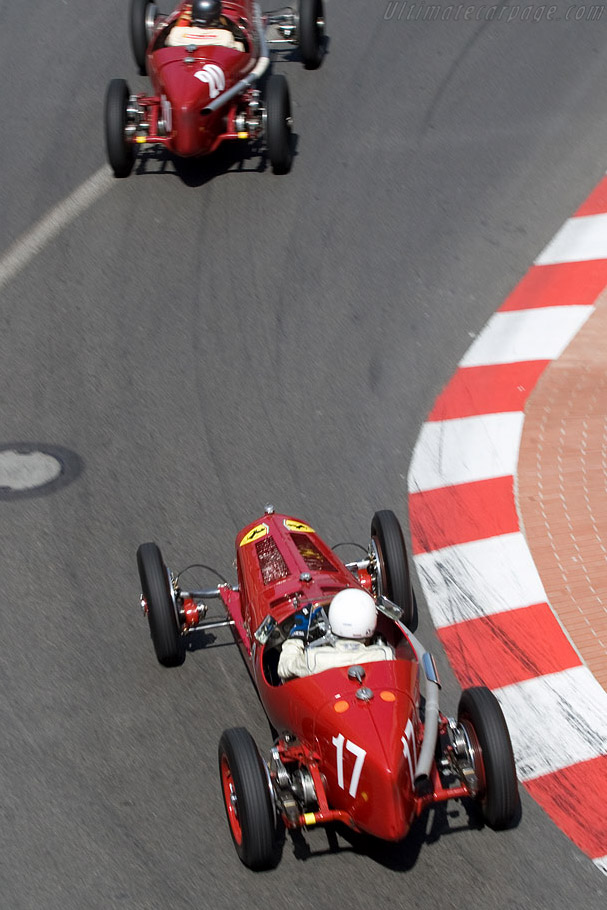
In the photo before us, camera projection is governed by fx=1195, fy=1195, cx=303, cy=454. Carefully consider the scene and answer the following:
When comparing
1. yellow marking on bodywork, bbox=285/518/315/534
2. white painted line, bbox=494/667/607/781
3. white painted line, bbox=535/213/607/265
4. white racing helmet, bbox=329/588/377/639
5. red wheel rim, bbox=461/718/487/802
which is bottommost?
white painted line, bbox=535/213/607/265

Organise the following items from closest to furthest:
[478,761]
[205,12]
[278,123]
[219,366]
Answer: [478,761] → [219,366] → [278,123] → [205,12]

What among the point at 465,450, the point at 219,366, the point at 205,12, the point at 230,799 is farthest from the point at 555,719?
the point at 205,12

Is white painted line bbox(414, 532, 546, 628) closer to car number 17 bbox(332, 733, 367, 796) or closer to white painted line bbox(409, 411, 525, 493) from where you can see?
white painted line bbox(409, 411, 525, 493)

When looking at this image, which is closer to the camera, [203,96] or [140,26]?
[203,96]

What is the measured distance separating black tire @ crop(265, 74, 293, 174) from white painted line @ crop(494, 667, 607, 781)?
634cm

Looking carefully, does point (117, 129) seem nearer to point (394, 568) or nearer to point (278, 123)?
point (278, 123)

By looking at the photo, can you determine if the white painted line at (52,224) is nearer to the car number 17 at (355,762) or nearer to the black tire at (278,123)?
the black tire at (278,123)

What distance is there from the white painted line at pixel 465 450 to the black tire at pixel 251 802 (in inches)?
122

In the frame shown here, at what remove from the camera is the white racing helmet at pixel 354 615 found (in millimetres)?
5703

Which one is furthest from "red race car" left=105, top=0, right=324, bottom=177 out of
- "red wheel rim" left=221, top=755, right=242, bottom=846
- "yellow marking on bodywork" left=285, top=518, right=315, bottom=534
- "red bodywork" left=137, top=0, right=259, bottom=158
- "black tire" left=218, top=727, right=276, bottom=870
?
"black tire" left=218, top=727, right=276, bottom=870

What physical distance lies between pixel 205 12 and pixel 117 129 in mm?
1651

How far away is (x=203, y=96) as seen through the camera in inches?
427

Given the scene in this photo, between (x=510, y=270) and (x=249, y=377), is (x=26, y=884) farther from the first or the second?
(x=510, y=270)

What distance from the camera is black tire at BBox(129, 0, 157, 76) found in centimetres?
1275
